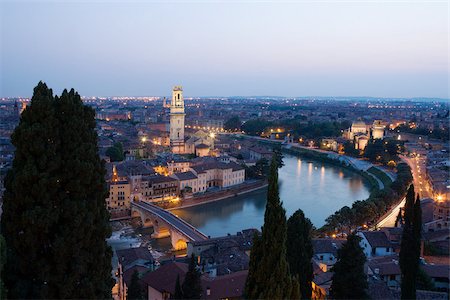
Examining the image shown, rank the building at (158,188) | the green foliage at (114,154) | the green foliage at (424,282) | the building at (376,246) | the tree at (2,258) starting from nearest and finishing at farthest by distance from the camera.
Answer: the tree at (2,258), the green foliage at (424,282), the building at (376,246), the building at (158,188), the green foliage at (114,154)

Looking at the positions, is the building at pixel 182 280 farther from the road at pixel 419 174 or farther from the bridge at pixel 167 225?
the road at pixel 419 174

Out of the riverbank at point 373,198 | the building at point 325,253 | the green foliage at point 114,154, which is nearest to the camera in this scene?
the building at point 325,253

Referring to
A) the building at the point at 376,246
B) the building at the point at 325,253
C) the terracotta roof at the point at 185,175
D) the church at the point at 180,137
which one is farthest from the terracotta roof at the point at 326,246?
the church at the point at 180,137

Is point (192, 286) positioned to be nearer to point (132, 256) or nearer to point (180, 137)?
point (132, 256)

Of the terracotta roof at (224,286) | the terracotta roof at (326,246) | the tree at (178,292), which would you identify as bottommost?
the terracotta roof at (326,246)

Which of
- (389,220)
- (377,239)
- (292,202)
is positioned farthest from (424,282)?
(292,202)

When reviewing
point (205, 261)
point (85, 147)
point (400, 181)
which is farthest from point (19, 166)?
point (400, 181)

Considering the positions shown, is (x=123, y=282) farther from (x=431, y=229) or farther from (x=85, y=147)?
(x=431, y=229)
